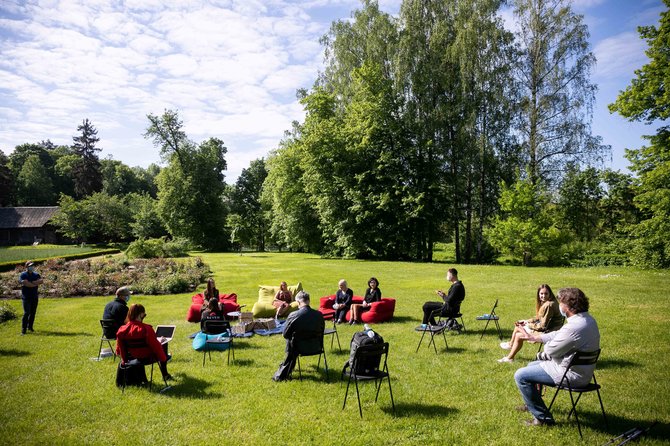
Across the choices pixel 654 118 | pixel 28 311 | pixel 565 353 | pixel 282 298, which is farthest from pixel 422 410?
pixel 654 118

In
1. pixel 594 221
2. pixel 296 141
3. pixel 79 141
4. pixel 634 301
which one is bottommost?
pixel 634 301

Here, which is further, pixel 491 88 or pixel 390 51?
pixel 390 51

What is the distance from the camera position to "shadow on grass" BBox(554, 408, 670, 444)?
5.53 m

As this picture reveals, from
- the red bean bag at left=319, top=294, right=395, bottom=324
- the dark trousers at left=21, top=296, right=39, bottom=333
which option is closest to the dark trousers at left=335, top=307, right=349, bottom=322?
the red bean bag at left=319, top=294, right=395, bottom=324

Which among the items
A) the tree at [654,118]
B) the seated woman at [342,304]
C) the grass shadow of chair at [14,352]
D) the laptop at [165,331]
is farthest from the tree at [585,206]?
the grass shadow of chair at [14,352]

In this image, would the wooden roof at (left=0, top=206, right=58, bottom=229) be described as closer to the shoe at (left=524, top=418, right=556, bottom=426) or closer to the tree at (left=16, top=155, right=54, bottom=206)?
the tree at (left=16, top=155, right=54, bottom=206)

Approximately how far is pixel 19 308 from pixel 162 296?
5.37 metres

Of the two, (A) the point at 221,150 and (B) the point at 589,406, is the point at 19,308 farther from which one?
(A) the point at 221,150

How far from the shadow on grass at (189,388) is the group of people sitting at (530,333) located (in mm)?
336

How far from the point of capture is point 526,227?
29078mm

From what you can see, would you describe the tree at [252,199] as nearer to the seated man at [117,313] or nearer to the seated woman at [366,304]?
the seated woman at [366,304]

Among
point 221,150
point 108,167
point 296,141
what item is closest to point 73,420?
point 296,141

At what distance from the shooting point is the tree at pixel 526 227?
29.1 metres

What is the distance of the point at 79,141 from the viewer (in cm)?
7006
